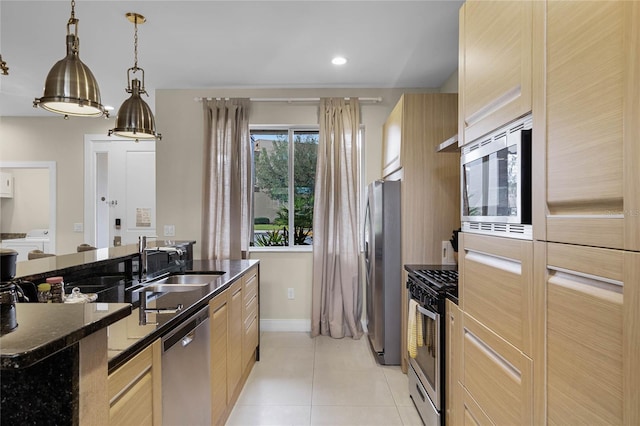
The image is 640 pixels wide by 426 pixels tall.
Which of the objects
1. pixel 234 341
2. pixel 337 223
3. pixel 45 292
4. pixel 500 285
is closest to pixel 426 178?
pixel 337 223

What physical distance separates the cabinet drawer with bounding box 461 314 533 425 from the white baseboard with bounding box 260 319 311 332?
249 centimetres

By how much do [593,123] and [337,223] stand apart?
2.97 m

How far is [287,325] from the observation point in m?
3.95

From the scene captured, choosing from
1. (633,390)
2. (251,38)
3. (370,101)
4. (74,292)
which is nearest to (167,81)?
(251,38)

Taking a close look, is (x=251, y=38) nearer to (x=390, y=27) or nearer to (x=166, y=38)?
(x=166, y=38)

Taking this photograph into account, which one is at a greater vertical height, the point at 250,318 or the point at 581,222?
the point at 581,222

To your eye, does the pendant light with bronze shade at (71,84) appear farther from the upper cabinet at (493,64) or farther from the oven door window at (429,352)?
the oven door window at (429,352)

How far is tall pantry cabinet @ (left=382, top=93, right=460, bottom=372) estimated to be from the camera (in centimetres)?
290

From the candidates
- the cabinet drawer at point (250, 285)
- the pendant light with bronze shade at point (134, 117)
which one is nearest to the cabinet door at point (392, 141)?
the cabinet drawer at point (250, 285)

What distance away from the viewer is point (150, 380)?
4.13ft

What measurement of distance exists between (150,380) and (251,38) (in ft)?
8.35

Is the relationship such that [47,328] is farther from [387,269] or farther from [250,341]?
[387,269]

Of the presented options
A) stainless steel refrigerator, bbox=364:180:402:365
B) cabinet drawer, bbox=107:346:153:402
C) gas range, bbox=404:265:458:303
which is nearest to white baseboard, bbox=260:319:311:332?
stainless steel refrigerator, bbox=364:180:402:365

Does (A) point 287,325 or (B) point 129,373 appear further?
(A) point 287,325
